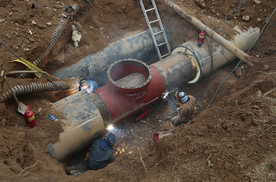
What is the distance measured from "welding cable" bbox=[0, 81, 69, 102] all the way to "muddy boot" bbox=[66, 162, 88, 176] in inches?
66.4

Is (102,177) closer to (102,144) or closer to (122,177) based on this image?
(122,177)

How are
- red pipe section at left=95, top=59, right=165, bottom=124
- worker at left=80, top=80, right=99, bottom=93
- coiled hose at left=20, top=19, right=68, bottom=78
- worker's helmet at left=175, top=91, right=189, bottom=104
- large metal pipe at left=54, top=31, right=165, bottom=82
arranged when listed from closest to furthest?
1. red pipe section at left=95, top=59, right=165, bottom=124
2. worker's helmet at left=175, top=91, right=189, bottom=104
3. coiled hose at left=20, top=19, right=68, bottom=78
4. worker at left=80, top=80, right=99, bottom=93
5. large metal pipe at left=54, top=31, right=165, bottom=82

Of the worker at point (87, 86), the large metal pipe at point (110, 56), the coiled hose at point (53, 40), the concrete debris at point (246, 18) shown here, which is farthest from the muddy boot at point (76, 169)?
the concrete debris at point (246, 18)

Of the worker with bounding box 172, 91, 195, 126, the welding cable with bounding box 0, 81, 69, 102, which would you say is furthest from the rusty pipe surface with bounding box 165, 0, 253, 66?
the welding cable with bounding box 0, 81, 69, 102

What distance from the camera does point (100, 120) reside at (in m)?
4.09

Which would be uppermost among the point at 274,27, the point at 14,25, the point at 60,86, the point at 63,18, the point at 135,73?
the point at 14,25

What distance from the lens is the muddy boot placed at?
3.71 metres

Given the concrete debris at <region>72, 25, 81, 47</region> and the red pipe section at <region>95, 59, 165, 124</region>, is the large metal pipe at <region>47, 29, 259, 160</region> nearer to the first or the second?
the red pipe section at <region>95, 59, 165, 124</region>

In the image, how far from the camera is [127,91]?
4.11 meters

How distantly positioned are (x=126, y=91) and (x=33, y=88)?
1827 millimetres

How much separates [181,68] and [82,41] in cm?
291

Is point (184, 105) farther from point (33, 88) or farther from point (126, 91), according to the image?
point (33, 88)

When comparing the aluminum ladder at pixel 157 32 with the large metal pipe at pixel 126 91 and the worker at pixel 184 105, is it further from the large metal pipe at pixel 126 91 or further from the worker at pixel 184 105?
the worker at pixel 184 105

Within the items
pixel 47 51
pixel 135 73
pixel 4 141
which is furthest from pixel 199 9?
pixel 4 141
